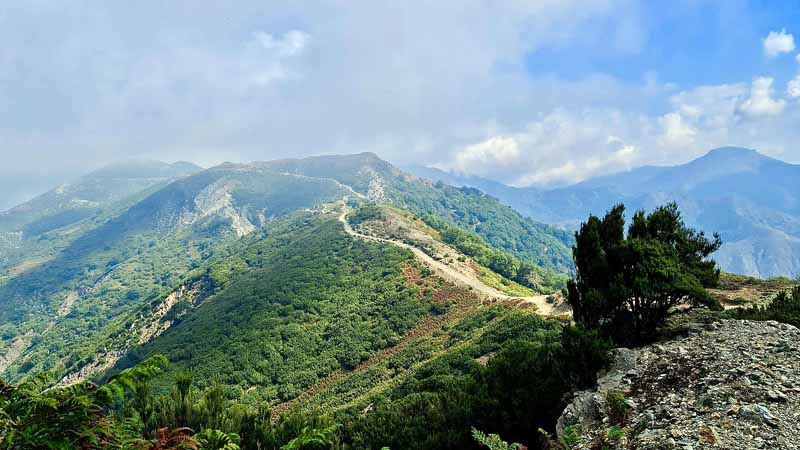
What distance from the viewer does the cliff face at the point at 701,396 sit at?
8.39 meters

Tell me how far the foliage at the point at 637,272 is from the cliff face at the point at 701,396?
1884mm

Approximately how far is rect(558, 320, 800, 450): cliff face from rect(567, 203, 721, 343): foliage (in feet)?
6.18

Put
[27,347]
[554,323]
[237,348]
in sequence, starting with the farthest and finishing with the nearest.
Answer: [27,347] → [237,348] → [554,323]

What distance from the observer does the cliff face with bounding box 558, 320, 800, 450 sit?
839 cm

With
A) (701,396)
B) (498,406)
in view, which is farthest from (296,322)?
(701,396)

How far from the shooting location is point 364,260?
323 ft

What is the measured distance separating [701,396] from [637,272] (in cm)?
681

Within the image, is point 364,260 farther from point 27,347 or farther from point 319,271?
point 27,347

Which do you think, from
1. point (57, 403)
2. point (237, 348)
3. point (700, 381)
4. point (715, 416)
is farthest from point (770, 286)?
point (237, 348)

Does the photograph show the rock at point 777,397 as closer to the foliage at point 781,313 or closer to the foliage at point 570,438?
the foliage at point 570,438

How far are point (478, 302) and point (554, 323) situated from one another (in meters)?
25.0

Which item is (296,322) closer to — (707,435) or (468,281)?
(468,281)

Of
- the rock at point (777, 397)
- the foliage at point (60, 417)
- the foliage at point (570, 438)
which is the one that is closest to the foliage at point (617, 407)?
the foliage at point (570, 438)

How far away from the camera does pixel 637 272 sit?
52.9 ft
